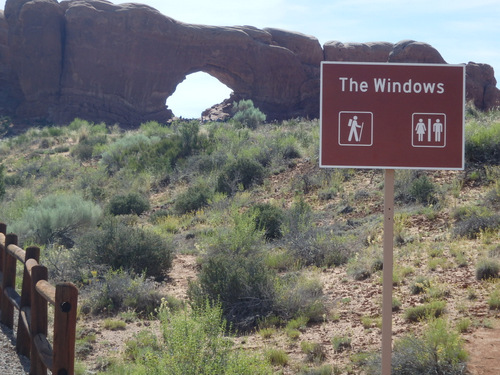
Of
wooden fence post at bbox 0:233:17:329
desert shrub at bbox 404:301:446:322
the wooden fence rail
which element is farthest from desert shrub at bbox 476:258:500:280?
wooden fence post at bbox 0:233:17:329

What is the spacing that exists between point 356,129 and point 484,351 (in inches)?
123

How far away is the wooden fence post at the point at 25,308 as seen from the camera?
689 centimetres

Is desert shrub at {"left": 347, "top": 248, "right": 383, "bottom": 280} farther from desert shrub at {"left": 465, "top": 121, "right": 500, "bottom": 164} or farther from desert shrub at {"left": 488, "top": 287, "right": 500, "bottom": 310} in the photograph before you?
desert shrub at {"left": 465, "top": 121, "right": 500, "bottom": 164}

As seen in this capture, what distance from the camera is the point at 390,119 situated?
15.8 ft

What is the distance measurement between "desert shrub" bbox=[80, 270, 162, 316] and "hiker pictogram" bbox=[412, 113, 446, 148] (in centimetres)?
578

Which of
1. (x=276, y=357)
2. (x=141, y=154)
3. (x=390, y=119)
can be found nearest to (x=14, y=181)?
(x=141, y=154)

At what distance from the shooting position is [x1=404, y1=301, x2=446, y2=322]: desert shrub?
24.8ft

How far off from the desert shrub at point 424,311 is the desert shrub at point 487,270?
129 centimetres

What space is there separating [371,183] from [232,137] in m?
10.1

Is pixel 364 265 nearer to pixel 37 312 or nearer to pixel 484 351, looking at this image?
pixel 484 351

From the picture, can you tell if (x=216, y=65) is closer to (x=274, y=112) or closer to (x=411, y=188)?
(x=274, y=112)

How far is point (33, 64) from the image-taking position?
138 feet

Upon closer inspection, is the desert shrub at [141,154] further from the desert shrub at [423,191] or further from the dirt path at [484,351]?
the dirt path at [484,351]

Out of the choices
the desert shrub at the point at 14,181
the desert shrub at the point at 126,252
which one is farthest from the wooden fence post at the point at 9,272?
the desert shrub at the point at 14,181
